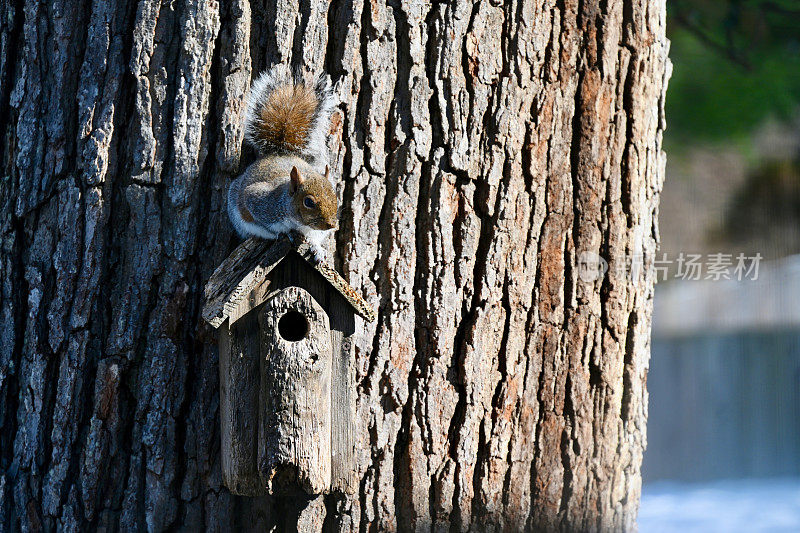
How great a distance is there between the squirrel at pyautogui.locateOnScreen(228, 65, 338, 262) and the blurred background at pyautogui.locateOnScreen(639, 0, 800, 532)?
2.42 meters

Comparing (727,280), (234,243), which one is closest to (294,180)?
(234,243)

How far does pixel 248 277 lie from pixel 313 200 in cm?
17

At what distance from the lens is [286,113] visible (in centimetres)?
127

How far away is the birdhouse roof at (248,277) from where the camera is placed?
1.17m

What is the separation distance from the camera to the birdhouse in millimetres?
1183

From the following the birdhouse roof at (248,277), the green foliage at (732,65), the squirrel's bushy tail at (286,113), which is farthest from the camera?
the green foliage at (732,65)

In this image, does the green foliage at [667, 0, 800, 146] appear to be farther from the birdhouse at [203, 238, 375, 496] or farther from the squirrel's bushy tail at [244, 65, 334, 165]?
the birdhouse at [203, 238, 375, 496]

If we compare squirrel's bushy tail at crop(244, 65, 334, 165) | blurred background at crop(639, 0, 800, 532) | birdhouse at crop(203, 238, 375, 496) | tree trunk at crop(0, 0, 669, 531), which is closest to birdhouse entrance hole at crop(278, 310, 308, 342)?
birdhouse at crop(203, 238, 375, 496)

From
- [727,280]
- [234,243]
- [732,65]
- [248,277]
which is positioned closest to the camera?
[248,277]

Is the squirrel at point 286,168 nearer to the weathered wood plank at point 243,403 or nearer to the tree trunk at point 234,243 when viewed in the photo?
the tree trunk at point 234,243

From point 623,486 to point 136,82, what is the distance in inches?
46.4

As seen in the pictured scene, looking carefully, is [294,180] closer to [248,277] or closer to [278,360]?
[248,277]

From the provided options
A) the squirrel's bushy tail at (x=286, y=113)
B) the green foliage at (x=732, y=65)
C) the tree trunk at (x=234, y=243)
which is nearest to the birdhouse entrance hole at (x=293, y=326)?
the tree trunk at (x=234, y=243)

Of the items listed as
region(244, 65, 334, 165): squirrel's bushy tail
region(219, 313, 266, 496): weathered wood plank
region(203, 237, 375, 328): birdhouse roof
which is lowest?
region(219, 313, 266, 496): weathered wood plank
